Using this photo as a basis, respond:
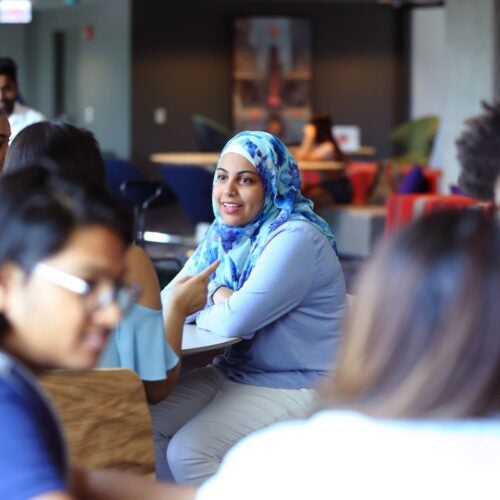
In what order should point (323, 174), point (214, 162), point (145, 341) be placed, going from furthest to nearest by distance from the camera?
point (214, 162) → point (323, 174) → point (145, 341)

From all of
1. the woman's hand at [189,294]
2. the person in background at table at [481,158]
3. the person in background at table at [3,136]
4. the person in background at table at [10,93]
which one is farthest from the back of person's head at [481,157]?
the person in background at table at [10,93]

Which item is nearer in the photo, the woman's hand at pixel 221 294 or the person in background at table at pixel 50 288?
the person in background at table at pixel 50 288

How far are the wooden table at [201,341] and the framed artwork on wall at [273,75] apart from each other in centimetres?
1335

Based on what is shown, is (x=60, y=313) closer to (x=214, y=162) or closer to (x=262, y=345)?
(x=262, y=345)

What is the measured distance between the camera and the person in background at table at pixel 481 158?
110 inches

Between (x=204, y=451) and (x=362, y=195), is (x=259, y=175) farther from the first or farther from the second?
(x=362, y=195)

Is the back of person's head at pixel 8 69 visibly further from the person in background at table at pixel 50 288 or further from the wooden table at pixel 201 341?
the person in background at table at pixel 50 288

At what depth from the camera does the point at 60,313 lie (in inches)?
53.0

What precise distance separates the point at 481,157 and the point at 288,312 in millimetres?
738

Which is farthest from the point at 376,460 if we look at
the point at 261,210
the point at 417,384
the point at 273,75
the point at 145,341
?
the point at 273,75

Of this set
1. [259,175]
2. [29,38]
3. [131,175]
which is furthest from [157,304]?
[29,38]

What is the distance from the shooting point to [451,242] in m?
1.27

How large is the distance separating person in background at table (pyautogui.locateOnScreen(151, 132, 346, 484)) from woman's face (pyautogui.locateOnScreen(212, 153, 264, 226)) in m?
0.09

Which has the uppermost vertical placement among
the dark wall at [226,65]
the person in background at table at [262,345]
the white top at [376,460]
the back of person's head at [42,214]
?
the dark wall at [226,65]
